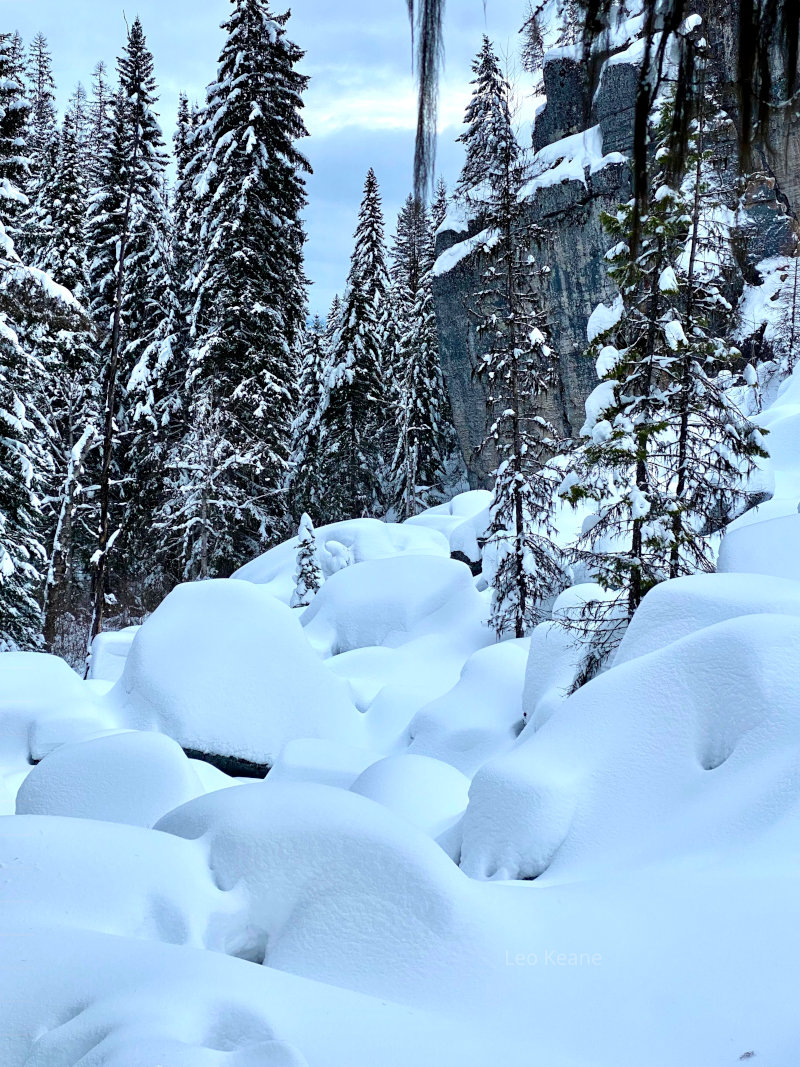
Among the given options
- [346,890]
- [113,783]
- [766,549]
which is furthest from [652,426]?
[346,890]

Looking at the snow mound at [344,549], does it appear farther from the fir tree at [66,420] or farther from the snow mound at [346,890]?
the snow mound at [346,890]

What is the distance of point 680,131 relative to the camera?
49.9 inches

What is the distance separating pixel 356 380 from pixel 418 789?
24.1m

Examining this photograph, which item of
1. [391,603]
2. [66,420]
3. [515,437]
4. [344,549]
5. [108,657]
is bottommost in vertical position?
[108,657]

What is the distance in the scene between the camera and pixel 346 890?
2867mm

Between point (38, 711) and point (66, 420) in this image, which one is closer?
point (38, 711)

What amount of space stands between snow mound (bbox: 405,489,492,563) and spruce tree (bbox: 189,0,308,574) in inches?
184

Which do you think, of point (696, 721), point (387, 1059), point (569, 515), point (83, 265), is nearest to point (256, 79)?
point (83, 265)

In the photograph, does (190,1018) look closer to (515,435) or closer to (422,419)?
(515,435)

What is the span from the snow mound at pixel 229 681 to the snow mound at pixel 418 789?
359cm

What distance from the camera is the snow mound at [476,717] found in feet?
28.4

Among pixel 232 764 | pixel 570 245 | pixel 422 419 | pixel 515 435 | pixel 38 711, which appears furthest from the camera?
pixel 422 419

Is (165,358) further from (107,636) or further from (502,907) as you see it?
(502,907)

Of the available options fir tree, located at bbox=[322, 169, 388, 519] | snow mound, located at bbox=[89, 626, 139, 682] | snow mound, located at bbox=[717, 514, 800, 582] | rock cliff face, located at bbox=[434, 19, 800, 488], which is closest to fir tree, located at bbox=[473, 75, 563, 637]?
snow mound, located at bbox=[717, 514, 800, 582]
